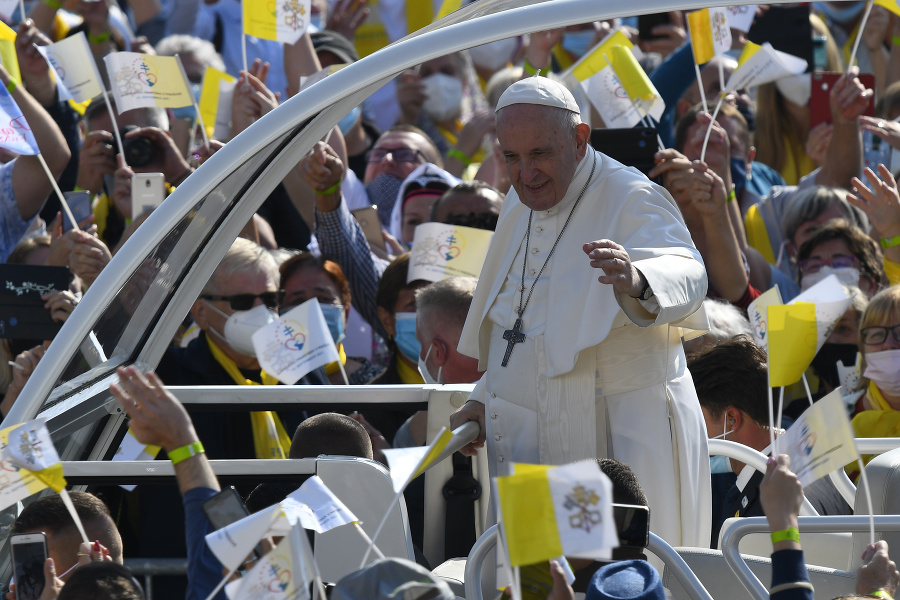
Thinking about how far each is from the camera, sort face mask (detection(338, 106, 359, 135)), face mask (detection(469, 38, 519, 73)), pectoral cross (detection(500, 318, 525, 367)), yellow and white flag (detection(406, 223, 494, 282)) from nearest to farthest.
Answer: pectoral cross (detection(500, 318, 525, 367))
yellow and white flag (detection(406, 223, 494, 282))
face mask (detection(338, 106, 359, 135))
face mask (detection(469, 38, 519, 73))

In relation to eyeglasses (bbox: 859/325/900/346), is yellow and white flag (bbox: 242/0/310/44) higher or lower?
higher

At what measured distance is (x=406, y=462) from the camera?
301 cm

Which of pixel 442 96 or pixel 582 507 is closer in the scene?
pixel 582 507

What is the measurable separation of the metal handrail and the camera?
4277 mm

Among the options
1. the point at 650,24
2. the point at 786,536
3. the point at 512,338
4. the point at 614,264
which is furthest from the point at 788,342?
the point at 650,24

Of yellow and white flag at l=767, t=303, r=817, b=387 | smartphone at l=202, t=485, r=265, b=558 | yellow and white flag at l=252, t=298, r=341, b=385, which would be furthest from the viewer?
yellow and white flag at l=252, t=298, r=341, b=385

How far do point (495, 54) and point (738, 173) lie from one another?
12.6 ft

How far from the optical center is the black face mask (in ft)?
17.7

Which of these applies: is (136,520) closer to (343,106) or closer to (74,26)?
(343,106)

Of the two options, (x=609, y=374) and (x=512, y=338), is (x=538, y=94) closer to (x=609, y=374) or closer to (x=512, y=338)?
(x=512, y=338)

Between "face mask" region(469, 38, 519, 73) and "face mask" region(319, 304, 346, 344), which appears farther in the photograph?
"face mask" region(469, 38, 519, 73)

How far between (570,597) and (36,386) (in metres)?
1.80

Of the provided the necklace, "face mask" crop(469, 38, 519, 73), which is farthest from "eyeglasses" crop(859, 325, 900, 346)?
"face mask" crop(469, 38, 519, 73)

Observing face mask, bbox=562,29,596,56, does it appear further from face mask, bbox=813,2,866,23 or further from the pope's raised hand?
the pope's raised hand
